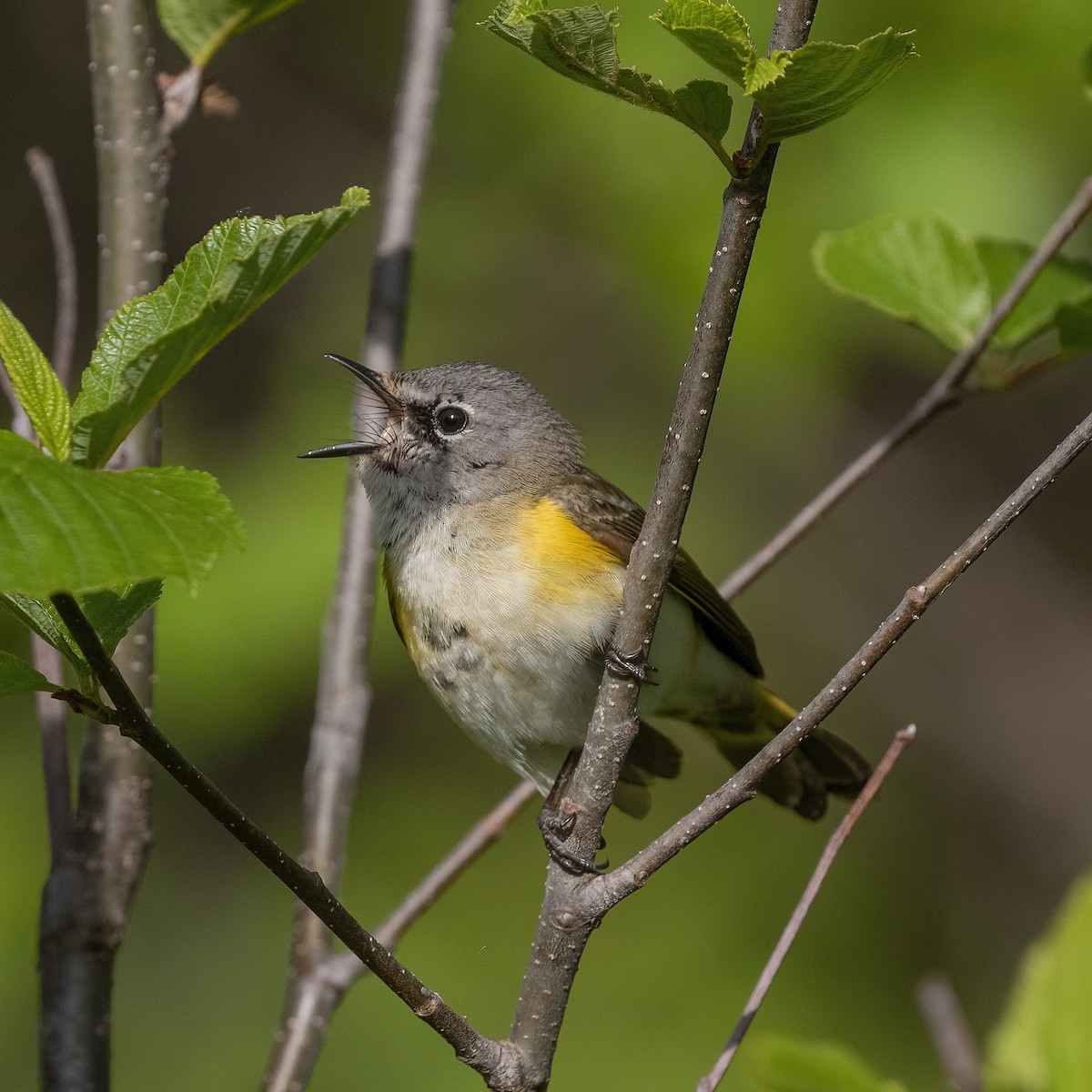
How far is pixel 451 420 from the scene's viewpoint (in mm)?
3199

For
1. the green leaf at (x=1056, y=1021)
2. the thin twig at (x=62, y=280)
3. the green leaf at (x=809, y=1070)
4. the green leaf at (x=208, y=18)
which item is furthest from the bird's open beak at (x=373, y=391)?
the green leaf at (x=1056, y=1021)

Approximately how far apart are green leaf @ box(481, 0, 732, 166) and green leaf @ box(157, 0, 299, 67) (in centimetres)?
121

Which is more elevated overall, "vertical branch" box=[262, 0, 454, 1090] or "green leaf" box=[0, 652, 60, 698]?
"green leaf" box=[0, 652, 60, 698]

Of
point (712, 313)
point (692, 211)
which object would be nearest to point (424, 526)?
point (712, 313)

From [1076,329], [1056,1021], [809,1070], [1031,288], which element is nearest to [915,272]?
[1031,288]

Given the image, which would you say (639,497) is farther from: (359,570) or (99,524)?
(99,524)

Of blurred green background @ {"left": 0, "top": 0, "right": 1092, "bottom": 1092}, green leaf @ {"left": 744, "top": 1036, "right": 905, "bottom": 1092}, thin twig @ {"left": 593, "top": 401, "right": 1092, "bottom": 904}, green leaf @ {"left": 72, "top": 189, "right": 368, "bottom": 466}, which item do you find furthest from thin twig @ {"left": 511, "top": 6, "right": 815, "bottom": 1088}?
blurred green background @ {"left": 0, "top": 0, "right": 1092, "bottom": 1092}

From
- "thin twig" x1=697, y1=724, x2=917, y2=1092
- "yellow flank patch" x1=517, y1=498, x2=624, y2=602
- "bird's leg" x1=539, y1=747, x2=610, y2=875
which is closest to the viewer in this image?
"thin twig" x1=697, y1=724, x2=917, y2=1092

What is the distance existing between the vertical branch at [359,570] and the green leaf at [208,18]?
1.66 feet

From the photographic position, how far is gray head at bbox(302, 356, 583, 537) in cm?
300

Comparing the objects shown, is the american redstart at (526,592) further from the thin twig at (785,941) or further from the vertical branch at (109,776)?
the thin twig at (785,941)

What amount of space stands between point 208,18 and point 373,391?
2.85ft

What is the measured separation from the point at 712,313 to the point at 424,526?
1437 mm

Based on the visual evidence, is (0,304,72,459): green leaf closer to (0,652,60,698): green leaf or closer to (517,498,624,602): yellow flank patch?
(0,652,60,698): green leaf
